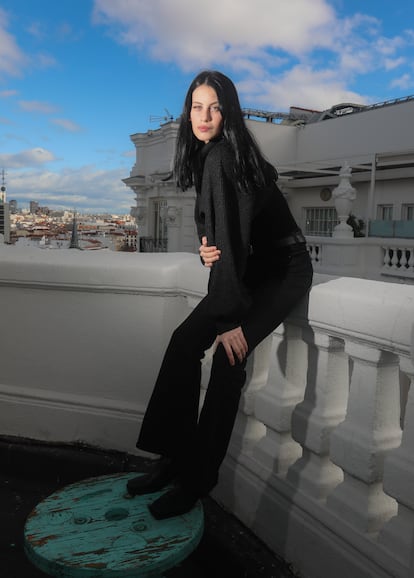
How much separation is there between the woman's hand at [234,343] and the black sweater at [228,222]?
0.02 metres

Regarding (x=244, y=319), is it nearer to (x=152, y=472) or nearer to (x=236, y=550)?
(x=152, y=472)

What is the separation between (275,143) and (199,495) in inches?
849

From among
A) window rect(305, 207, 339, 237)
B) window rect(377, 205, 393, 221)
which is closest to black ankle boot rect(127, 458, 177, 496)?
window rect(377, 205, 393, 221)

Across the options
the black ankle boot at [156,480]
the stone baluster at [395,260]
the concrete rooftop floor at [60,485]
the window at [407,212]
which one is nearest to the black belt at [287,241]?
the black ankle boot at [156,480]

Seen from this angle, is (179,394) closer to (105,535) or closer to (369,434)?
(105,535)

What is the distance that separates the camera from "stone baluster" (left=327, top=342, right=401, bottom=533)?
4.75ft

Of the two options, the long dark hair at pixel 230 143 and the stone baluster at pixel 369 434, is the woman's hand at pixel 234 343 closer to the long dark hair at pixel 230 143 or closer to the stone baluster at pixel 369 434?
the stone baluster at pixel 369 434

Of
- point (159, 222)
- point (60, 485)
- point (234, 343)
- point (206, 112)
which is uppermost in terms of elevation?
point (159, 222)

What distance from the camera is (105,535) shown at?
1.57m

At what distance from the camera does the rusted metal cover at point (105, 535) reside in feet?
4.69

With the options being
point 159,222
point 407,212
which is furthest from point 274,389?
point 159,222

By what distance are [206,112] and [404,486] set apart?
1.24 m

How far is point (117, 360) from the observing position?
254cm

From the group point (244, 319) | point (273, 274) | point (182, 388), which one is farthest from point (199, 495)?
point (273, 274)
